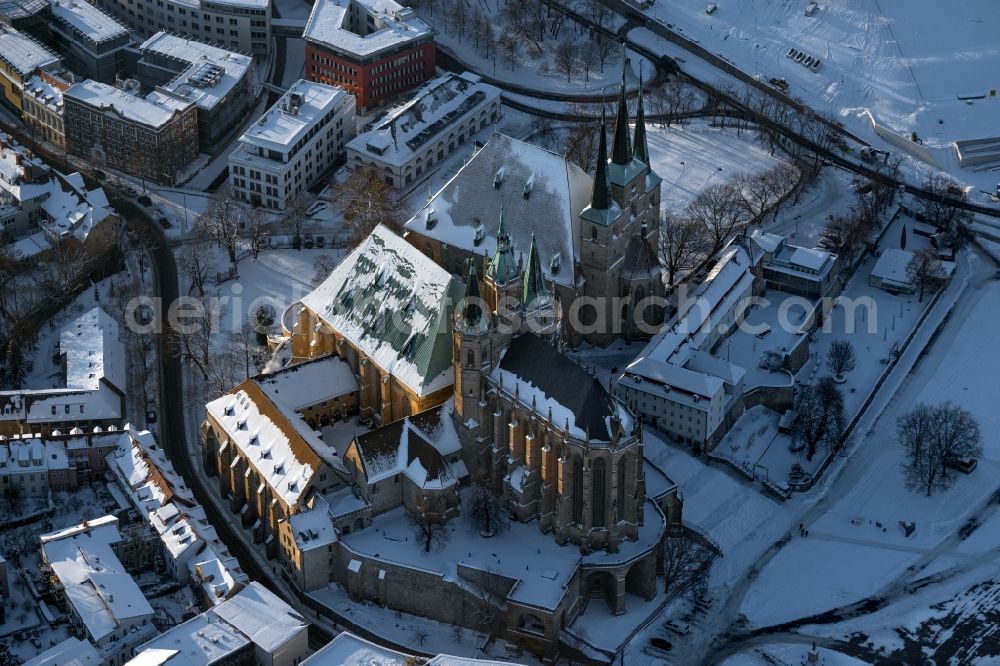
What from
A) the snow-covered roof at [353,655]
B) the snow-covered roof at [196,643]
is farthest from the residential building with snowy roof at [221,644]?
the snow-covered roof at [353,655]

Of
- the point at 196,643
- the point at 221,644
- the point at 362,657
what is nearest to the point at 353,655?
the point at 362,657

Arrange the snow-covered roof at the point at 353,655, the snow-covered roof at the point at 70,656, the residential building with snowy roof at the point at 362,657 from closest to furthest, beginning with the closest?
the snow-covered roof at the point at 70,656 < the residential building with snowy roof at the point at 362,657 < the snow-covered roof at the point at 353,655

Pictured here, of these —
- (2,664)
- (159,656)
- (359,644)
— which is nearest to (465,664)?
(359,644)

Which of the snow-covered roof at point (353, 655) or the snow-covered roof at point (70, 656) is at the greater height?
the snow-covered roof at point (353, 655)

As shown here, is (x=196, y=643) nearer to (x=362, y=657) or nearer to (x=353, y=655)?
(x=353, y=655)

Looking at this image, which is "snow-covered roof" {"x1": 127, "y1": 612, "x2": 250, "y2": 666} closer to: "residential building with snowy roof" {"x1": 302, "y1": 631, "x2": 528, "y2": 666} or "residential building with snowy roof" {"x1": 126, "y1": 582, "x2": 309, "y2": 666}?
"residential building with snowy roof" {"x1": 126, "y1": 582, "x2": 309, "y2": 666}

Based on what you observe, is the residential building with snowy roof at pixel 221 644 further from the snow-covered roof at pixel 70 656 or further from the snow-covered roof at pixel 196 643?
the snow-covered roof at pixel 70 656

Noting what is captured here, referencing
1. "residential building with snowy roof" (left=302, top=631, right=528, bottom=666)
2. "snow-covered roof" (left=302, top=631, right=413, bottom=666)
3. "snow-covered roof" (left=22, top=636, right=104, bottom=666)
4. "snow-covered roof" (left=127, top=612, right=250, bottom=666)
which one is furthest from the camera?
"snow-covered roof" (left=302, top=631, right=413, bottom=666)

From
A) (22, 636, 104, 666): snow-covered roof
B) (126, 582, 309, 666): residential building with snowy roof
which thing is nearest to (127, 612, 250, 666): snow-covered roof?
(126, 582, 309, 666): residential building with snowy roof
